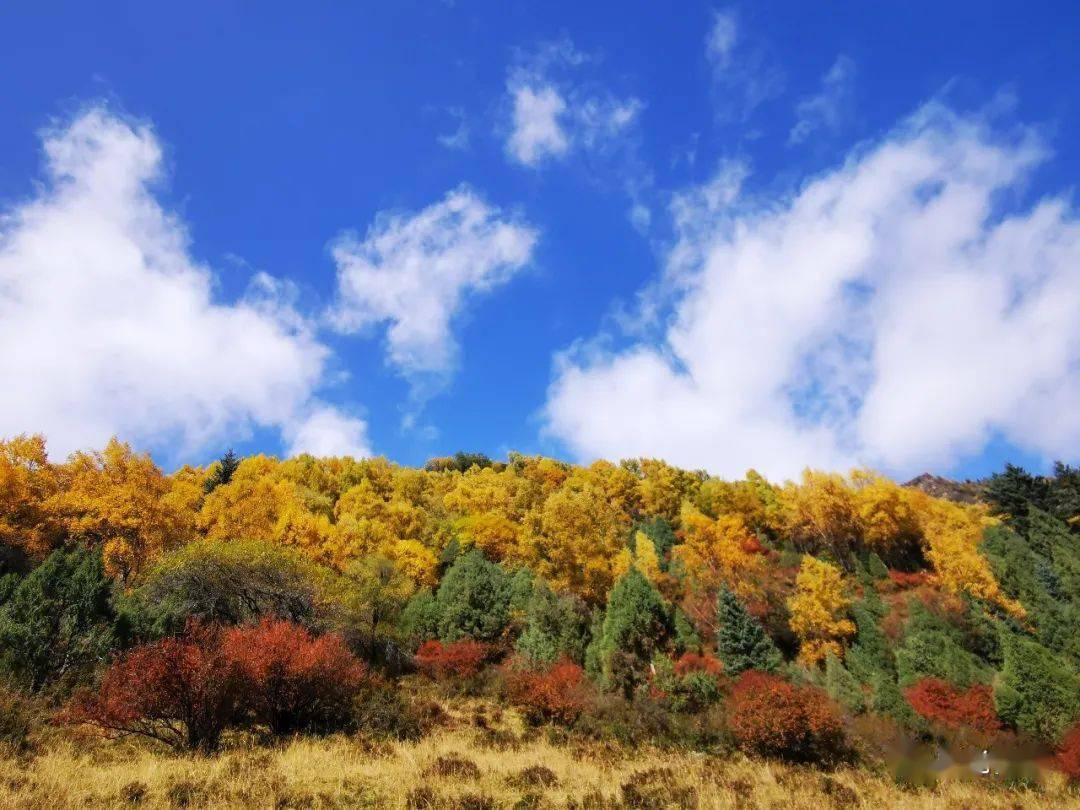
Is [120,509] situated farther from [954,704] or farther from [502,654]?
[954,704]

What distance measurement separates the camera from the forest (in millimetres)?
13812

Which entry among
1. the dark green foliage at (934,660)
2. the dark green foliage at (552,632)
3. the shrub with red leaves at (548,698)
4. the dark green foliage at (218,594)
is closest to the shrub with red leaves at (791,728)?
the shrub with red leaves at (548,698)

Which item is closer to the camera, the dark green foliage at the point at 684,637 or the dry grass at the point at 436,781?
the dry grass at the point at 436,781

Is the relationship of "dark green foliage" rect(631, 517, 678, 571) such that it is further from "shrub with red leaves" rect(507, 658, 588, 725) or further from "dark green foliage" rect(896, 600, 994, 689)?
"shrub with red leaves" rect(507, 658, 588, 725)

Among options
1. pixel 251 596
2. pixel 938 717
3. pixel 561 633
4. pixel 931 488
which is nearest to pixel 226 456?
pixel 251 596

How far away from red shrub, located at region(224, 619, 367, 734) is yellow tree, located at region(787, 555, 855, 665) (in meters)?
30.1

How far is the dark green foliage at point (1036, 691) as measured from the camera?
20.4 meters

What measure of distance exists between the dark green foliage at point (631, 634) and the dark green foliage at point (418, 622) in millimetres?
11452

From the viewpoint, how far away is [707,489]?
69.2 m

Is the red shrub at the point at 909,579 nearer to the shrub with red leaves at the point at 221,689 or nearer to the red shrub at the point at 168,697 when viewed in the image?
the shrub with red leaves at the point at 221,689

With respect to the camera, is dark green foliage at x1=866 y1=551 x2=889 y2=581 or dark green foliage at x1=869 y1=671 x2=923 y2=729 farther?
dark green foliage at x1=866 y1=551 x2=889 y2=581

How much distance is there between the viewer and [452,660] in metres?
30.8

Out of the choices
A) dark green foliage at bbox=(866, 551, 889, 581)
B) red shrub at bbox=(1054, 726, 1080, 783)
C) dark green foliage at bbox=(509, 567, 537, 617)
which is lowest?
red shrub at bbox=(1054, 726, 1080, 783)

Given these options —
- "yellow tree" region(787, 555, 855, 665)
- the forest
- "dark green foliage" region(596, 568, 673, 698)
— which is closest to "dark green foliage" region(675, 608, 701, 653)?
Answer: the forest
